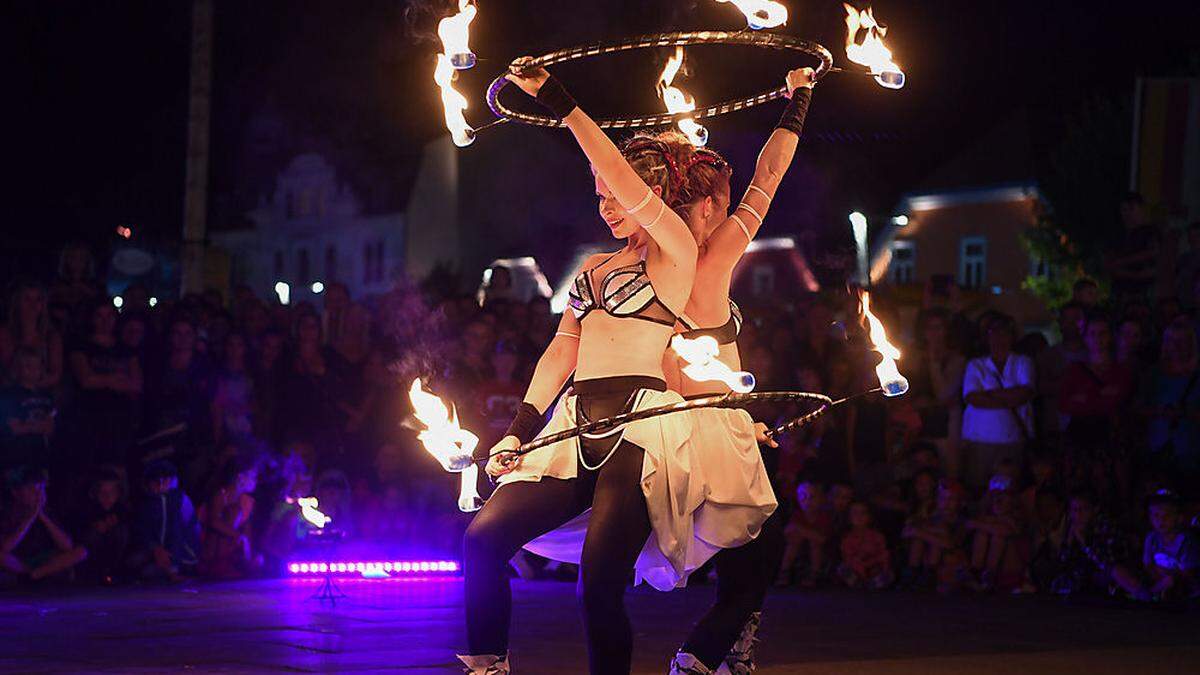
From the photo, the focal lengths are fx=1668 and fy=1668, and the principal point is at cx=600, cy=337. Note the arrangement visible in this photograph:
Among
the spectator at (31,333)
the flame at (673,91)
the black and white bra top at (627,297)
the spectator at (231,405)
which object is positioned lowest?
the spectator at (231,405)

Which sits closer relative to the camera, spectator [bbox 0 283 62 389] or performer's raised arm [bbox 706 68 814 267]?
performer's raised arm [bbox 706 68 814 267]

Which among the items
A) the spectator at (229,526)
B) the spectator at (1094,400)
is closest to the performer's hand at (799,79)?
the spectator at (1094,400)

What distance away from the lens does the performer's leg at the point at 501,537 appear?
224 inches

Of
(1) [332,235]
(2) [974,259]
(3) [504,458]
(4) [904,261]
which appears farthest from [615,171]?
(1) [332,235]

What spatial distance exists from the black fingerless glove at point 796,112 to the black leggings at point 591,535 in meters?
1.18

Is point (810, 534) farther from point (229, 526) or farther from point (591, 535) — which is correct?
point (591, 535)

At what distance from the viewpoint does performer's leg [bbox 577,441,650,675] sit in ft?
18.1

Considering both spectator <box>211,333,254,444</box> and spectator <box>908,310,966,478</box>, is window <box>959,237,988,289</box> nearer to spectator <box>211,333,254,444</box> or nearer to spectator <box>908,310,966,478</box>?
spectator <box>908,310,966,478</box>

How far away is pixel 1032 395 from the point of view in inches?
473

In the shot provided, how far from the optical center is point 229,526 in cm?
1168

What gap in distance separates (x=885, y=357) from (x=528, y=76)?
1.70 m

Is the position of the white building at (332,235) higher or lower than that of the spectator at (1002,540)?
higher

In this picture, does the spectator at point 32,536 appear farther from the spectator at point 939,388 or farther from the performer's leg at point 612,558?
the performer's leg at point 612,558

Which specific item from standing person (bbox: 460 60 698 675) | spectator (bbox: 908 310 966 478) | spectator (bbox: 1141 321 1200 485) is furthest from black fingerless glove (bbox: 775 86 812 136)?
spectator (bbox: 908 310 966 478)
